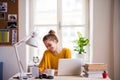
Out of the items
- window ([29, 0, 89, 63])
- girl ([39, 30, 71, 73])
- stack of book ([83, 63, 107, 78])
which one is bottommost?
stack of book ([83, 63, 107, 78])

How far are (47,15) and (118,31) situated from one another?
1.49 m

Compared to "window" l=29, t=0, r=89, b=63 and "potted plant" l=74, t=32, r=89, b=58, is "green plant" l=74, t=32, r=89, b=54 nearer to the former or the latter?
"potted plant" l=74, t=32, r=89, b=58

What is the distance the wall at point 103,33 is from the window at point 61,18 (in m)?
0.41

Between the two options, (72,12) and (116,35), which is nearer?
(116,35)

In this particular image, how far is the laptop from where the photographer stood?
99.3 inches

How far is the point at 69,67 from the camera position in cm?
253

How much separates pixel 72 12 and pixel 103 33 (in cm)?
84

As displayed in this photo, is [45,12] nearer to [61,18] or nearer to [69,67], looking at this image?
[61,18]

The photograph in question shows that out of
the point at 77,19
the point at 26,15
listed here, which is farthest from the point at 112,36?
the point at 26,15

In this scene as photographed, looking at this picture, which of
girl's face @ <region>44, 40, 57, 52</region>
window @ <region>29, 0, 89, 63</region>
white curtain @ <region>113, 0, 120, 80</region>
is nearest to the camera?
Result: girl's face @ <region>44, 40, 57, 52</region>

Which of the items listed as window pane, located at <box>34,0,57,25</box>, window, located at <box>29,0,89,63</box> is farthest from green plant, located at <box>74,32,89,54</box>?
window pane, located at <box>34,0,57,25</box>

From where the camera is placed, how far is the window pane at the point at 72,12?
426cm

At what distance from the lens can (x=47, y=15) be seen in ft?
14.2

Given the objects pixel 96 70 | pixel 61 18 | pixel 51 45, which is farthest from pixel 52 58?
pixel 61 18
